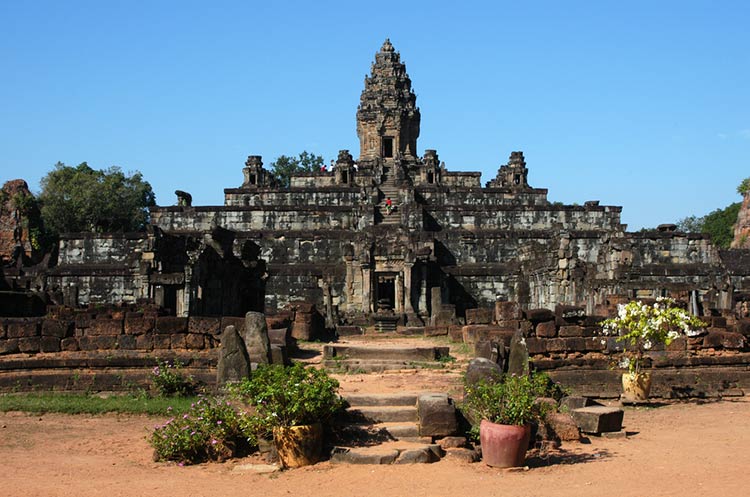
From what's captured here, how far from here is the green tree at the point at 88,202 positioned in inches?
2318

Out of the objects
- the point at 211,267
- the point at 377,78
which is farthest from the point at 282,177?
the point at 211,267

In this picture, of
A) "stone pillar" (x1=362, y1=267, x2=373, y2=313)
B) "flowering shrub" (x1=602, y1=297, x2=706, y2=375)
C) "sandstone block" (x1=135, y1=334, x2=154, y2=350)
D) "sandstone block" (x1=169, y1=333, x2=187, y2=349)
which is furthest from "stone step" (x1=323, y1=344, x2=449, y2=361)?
"stone pillar" (x1=362, y1=267, x2=373, y2=313)

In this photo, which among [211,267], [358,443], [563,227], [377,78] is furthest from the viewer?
[377,78]

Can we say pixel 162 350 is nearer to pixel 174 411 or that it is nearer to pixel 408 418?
pixel 174 411

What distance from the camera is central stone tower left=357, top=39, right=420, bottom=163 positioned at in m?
52.2

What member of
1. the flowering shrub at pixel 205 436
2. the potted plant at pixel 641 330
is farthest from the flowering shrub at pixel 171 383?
the potted plant at pixel 641 330

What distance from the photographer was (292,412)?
9867 mm

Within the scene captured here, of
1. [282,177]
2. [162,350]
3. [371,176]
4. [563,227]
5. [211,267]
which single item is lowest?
[162,350]

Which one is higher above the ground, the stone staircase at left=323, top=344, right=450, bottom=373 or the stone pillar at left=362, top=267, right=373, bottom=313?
the stone pillar at left=362, top=267, right=373, bottom=313

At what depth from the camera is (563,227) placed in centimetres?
4147

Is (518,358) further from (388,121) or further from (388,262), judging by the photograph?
(388,121)

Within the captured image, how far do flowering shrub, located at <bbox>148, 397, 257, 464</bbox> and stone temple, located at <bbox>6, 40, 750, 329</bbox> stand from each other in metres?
14.2

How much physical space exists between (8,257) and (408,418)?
37488mm

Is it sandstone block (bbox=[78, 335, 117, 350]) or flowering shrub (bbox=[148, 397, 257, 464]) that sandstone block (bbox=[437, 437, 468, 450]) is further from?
sandstone block (bbox=[78, 335, 117, 350])
